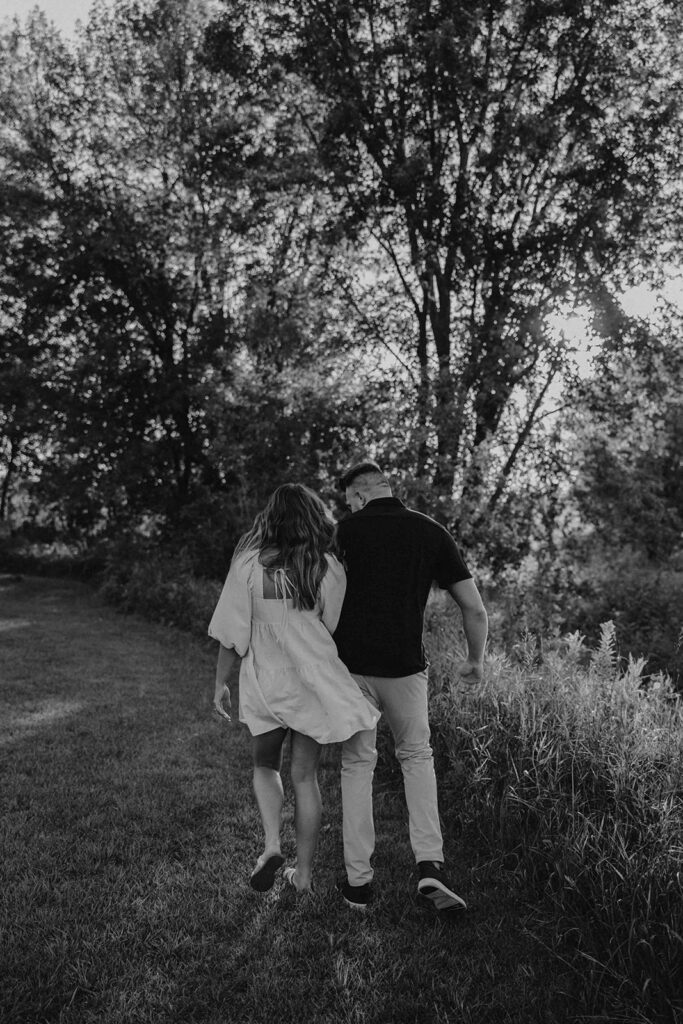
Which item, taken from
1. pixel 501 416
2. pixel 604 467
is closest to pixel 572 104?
pixel 501 416

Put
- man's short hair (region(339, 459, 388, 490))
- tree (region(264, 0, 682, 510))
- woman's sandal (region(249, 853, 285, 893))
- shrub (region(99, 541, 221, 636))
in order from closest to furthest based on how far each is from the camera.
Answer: woman's sandal (region(249, 853, 285, 893)) < man's short hair (region(339, 459, 388, 490)) < tree (region(264, 0, 682, 510)) < shrub (region(99, 541, 221, 636))

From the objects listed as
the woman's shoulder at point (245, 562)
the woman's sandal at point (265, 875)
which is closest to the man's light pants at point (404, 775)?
the woman's sandal at point (265, 875)

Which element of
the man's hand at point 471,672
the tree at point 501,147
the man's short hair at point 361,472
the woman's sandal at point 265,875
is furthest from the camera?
the tree at point 501,147

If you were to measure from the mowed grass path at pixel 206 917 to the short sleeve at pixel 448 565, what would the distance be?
156cm

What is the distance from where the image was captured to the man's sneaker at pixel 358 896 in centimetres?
357

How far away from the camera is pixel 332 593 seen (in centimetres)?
373

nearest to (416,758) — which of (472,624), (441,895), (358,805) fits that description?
(358,805)

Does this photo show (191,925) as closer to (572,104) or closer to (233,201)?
(572,104)

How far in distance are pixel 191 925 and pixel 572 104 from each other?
13500 millimetres

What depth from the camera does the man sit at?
365 cm

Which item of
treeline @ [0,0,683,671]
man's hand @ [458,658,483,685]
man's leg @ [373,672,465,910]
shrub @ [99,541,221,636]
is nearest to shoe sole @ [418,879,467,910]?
man's leg @ [373,672,465,910]

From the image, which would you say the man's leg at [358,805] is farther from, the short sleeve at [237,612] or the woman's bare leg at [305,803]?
the short sleeve at [237,612]

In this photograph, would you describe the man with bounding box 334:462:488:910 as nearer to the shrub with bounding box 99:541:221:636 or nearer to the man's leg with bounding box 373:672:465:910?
the man's leg with bounding box 373:672:465:910

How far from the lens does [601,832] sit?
3.43m
